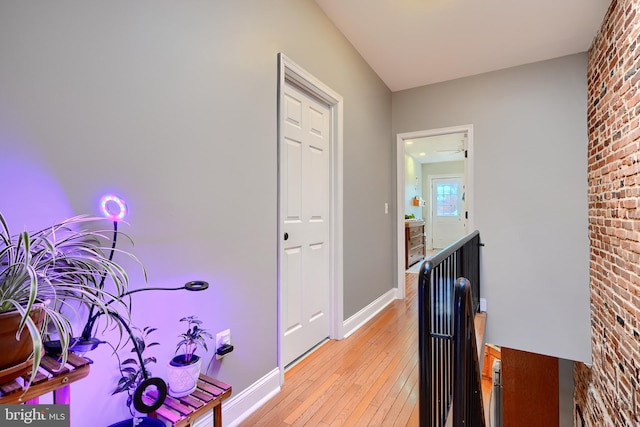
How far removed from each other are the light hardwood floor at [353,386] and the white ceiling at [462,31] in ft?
9.17

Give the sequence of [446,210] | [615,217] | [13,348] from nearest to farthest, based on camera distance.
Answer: [13,348], [615,217], [446,210]

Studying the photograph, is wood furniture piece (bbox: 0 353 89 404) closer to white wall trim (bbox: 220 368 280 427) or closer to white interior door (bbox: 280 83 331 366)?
white wall trim (bbox: 220 368 280 427)

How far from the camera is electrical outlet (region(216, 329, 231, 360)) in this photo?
4.91 ft

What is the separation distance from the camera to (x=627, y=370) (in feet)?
6.84

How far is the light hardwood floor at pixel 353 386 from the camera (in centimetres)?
165

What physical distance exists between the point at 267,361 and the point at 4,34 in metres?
1.82

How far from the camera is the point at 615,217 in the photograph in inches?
91.5

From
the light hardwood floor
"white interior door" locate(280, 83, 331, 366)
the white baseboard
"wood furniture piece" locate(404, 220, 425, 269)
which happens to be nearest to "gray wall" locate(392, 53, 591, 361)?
the white baseboard

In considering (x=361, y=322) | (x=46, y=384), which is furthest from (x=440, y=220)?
(x=46, y=384)

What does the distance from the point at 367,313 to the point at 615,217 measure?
2238 mm

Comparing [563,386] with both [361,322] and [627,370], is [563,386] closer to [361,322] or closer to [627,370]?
[627,370]

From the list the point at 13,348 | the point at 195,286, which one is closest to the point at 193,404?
the point at 195,286

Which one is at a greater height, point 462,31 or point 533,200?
point 462,31

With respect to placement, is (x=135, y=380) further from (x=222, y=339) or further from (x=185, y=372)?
(x=222, y=339)
